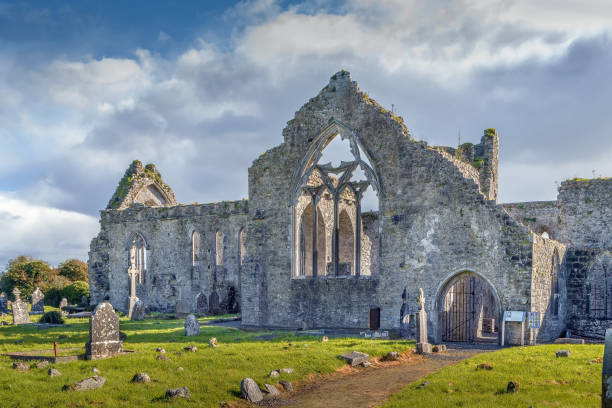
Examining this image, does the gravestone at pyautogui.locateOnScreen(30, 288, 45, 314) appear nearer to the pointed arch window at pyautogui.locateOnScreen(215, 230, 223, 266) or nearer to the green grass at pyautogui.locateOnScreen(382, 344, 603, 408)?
the pointed arch window at pyautogui.locateOnScreen(215, 230, 223, 266)

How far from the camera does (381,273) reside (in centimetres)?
2223

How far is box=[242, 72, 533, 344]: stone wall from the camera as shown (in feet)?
64.3

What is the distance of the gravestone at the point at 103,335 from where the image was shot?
13.6 meters

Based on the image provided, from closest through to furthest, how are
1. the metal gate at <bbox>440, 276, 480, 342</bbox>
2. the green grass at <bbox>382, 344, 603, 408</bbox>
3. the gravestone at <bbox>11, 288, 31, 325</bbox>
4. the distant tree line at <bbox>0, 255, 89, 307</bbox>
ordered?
the green grass at <bbox>382, 344, 603, 408</bbox>
the metal gate at <bbox>440, 276, 480, 342</bbox>
the gravestone at <bbox>11, 288, 31, 325</bbox>
the distant tree line at <bbox>0, 255, 89, 307</bbox>

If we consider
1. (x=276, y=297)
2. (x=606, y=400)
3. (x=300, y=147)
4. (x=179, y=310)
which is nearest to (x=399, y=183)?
(x=300, y=147)

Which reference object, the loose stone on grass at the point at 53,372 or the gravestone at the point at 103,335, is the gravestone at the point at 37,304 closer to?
the gravestone at the point at 103,335

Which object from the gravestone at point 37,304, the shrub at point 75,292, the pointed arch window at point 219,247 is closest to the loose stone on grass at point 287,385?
the pointed arch window at point 219,247

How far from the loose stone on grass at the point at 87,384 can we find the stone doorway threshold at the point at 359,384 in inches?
105

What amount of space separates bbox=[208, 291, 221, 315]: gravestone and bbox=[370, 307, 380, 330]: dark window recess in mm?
11279

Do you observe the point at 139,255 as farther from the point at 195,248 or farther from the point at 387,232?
the point at 387,232

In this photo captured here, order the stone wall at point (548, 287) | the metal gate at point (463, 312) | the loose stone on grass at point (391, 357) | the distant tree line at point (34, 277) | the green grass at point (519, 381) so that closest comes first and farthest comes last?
the green grass at point (519, 381), the loose stone on grass at point (391, 357), the stone wall at point (548, 287), the metal gate at point (463, 312), the distant tree line at point (34, 277)

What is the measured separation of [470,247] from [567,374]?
861cm

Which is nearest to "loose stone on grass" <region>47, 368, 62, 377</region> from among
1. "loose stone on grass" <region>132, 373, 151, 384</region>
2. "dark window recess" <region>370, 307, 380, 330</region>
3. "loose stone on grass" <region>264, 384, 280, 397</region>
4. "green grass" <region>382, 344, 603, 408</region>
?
"loose stone on grass" <region>132, 373, 151, 384</region>

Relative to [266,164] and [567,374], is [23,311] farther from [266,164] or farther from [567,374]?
[567,374]
